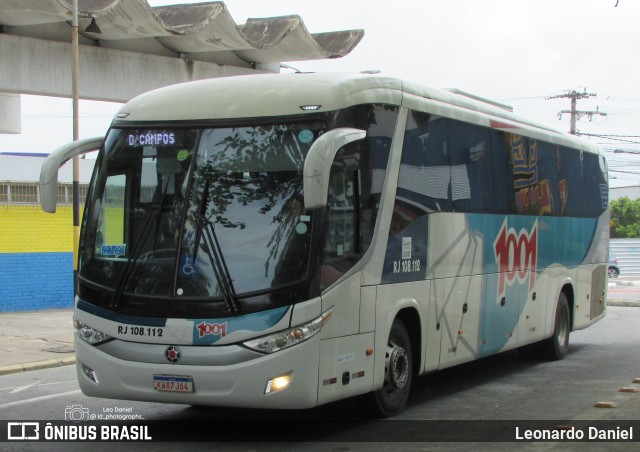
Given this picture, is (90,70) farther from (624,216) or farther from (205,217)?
(624,216)

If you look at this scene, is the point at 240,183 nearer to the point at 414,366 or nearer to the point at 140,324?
the point at 140,324

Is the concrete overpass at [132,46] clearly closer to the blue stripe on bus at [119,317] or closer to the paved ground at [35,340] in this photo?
the paved ground at [35,340]

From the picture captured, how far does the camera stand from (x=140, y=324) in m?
8.26

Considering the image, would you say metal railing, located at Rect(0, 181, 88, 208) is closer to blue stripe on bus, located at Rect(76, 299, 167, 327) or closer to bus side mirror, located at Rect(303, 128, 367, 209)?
blue stripe on bus, located at Rect(76, 299, 167, 327)

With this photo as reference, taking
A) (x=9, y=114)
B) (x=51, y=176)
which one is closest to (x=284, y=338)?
(x=51, y=176)

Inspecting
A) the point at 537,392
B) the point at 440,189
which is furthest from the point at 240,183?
the point at 537,392

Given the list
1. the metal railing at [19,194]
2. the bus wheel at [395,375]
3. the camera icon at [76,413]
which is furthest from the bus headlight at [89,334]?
the metal railing at [19,194]

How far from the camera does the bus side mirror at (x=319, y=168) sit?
301 inches

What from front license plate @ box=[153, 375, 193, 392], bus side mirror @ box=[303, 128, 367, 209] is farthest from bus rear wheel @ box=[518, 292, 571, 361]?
front license plate @ box=[153, 375, 193, 392]

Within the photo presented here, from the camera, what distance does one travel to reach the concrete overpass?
727 inches

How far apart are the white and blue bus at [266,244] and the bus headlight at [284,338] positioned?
0.01 m

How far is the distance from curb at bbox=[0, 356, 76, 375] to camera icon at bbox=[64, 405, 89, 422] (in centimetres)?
367

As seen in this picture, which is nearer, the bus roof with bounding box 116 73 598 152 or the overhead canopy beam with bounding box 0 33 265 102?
the bus roof with bounding box 116 73 598 152

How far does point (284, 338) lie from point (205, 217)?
126cm
